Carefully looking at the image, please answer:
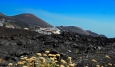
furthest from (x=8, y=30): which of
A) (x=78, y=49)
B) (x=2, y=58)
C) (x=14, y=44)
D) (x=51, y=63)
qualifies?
(x=51, y=63)

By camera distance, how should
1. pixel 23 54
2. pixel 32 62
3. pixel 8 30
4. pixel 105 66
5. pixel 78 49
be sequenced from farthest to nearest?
pixel 8 30 → pixel 78 49 → pixel 23 54 → pixel 105 66 → pixel 32 62

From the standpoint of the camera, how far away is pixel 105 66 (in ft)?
27.2

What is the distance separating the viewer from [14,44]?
56.3 ft

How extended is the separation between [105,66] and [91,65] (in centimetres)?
49

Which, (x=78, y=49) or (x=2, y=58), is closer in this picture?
(x=2, y=58)

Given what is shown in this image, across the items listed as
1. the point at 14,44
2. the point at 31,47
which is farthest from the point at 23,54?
the point at 14,44

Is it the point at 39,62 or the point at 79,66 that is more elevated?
the point at 39,62

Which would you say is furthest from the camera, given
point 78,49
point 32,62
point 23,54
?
point 78,49

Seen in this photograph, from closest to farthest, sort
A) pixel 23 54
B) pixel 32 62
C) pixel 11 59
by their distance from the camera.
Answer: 1. pixel 32 62
2. pixel 11 59
3. pixel 23 54

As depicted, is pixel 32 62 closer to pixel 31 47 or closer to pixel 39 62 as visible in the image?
pixel 39 62

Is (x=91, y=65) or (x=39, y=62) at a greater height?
(x=39, y=62)

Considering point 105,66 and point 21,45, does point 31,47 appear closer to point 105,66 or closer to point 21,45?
point 21,45

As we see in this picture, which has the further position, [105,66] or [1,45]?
[1,45]

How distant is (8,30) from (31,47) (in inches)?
571
